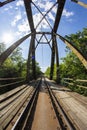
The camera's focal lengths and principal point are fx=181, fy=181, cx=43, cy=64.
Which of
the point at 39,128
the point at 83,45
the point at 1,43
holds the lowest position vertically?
the point at 39,128

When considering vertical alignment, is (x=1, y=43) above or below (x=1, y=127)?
above

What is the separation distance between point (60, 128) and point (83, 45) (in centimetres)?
2139

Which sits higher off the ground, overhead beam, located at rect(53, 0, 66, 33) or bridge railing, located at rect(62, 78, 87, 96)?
overhead beam, located at rect(53, 0, 66, 33)

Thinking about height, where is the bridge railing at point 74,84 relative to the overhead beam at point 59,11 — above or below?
below

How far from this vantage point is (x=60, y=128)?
454 cm

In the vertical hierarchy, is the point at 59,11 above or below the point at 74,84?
above

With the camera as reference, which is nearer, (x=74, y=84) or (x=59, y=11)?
(x=74, y=84)

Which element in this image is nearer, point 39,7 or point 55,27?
point 39,7

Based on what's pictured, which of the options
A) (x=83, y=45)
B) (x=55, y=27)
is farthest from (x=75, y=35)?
(x=55, y=27)

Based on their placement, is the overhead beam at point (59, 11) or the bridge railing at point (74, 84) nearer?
the bridge railing at point (74, 84)

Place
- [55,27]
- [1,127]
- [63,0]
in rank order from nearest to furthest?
1. [1,127]
2. [63,0]
3. [55,27]

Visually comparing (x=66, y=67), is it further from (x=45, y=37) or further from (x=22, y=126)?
(x=22, y=126)

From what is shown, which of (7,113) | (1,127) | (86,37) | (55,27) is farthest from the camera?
(86,37)

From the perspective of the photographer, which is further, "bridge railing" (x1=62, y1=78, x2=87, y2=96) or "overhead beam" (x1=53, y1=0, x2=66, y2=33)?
"overhead beam" (x1=53, y1=0, x2=66, y2=33)
